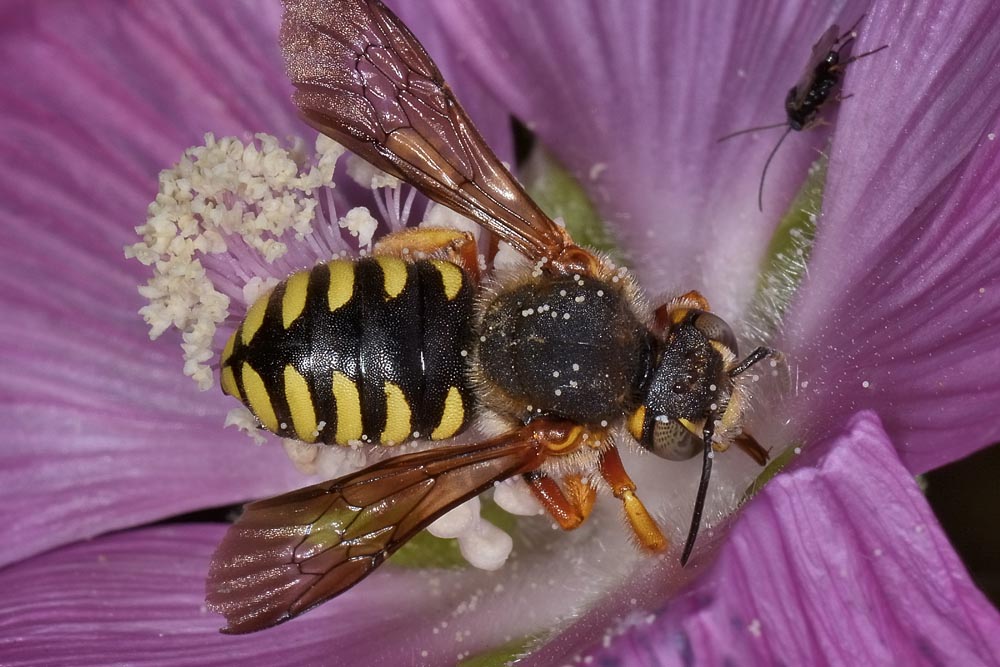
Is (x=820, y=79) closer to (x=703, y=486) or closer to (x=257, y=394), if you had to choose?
(x=703, y=486)

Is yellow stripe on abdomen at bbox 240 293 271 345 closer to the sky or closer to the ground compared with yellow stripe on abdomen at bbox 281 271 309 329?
Result: closer to the ground

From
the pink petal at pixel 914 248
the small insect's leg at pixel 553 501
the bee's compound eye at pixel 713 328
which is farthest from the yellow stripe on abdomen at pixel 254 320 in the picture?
the pink petal at pixel 914 248

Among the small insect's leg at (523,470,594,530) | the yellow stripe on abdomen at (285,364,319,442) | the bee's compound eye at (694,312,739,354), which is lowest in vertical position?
the small insect's leg at (523,470,594,530)

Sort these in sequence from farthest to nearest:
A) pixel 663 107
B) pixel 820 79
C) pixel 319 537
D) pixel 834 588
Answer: pixel 663 107, pixel 820 79, pixel 319 537, pixel 834 588

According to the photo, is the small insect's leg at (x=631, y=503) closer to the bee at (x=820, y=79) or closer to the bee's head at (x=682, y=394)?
the bee's head at (x=682, y=394)

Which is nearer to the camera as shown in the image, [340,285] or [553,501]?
[340,285]

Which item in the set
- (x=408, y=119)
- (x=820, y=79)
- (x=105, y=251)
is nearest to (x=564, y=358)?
(x=408, y=119)

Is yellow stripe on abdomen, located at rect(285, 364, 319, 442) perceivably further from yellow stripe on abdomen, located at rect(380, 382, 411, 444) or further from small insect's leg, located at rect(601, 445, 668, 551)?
small insect's leg, located at rect(601, 445, 668, 551)

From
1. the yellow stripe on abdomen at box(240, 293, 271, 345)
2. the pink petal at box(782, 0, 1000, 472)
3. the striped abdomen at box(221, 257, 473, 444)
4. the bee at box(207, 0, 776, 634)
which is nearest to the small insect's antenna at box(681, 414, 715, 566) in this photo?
the bee at box(207, 0, 776, 634)
